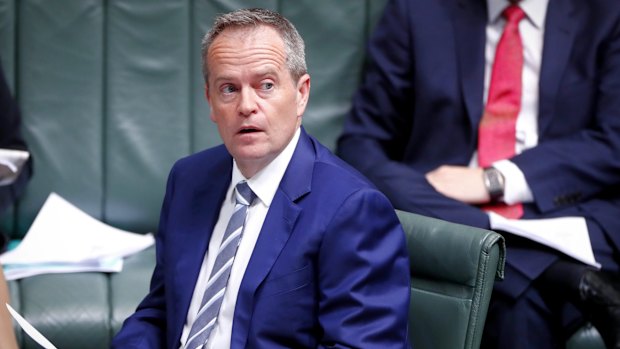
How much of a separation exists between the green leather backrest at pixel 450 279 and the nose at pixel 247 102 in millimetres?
441

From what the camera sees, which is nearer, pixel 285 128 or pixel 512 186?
pixel 285 128

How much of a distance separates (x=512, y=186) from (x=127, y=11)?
1.29 metres

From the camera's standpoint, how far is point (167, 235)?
1954 mm

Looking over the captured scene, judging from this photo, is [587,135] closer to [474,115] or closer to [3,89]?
[474,115]

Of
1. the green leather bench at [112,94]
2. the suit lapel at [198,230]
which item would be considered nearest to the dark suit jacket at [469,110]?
the green leather bench at [112,94]

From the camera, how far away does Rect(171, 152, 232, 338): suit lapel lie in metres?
1.86

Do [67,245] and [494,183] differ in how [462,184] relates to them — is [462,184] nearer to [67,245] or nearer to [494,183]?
[494,183]

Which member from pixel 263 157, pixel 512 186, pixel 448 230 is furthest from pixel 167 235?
Answer: pixel 512 186

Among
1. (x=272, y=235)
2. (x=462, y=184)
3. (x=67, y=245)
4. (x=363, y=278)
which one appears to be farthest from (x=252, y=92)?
(x=67, y=245)

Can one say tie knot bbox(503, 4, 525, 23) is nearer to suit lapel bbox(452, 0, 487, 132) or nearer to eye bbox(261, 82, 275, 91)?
suit lapel bbox(452, 0, 487, 132)

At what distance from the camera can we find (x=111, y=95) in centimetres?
312

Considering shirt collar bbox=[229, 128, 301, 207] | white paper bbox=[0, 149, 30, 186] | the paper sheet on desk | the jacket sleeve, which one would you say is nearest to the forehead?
shirt collar bbox=[229, 128, 301, 207]

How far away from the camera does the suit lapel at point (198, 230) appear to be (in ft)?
6.10

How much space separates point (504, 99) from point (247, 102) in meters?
1.32
